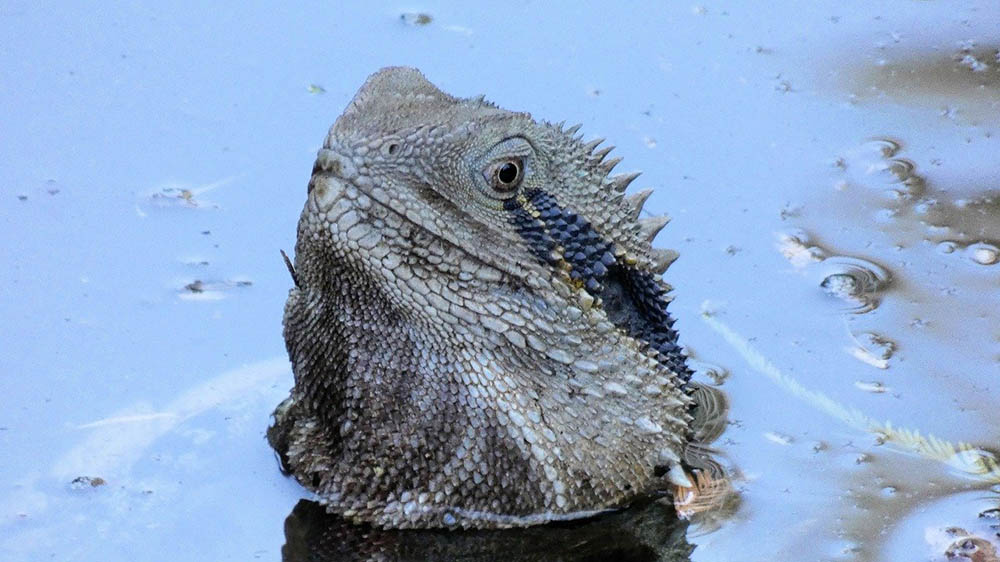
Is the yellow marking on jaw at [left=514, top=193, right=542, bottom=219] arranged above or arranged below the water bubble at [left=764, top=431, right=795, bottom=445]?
below

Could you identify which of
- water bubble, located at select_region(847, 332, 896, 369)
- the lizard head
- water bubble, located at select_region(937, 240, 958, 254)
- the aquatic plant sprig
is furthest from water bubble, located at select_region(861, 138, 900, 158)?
the lizard head

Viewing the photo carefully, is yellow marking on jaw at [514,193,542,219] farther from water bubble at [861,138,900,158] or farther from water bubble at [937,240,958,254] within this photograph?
water bubble at [861,138,900,158]

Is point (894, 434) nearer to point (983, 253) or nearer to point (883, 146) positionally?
point (983, 253)

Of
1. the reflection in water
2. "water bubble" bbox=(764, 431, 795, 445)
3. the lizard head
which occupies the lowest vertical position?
the reflection in water

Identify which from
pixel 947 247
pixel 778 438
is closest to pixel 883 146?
pixel 947 247

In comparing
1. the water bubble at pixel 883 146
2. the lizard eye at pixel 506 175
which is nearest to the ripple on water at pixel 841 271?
the water bubble at pixel 883 146
